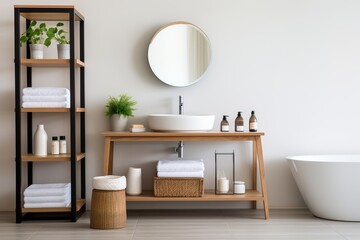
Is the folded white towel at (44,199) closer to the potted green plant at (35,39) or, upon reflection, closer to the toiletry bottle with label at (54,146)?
the toiletry bottle with label at (54,146)

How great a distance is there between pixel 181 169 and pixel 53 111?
108cm

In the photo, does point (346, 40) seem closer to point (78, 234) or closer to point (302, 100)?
point (302, 100)

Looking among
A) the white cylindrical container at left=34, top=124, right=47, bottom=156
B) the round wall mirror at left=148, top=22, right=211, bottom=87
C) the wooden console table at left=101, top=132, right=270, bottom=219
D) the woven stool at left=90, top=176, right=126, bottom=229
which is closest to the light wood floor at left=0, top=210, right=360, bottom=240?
the woven stool at left=90, top=176, right=126, bottom=229

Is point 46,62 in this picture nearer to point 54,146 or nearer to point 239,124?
point 54,146

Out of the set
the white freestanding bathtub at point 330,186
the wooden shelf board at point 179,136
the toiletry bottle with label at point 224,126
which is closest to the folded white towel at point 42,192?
the wooden shelf board at point 179,136

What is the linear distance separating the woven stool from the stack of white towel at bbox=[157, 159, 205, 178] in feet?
1.48

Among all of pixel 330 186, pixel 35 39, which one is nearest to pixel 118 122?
pixel 35 39

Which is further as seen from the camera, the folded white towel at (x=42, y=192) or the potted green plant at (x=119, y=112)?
the potted green plant at (x=119, y=112)

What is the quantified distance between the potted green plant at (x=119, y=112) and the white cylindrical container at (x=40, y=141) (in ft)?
1.75

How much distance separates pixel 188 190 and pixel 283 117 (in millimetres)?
1087

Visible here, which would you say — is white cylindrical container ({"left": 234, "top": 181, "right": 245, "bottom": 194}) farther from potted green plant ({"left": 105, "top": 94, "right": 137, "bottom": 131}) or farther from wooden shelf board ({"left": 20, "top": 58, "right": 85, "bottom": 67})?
wooden shelf board ({"left": 20, "top": 58, "right": 85, "bottom": 67})

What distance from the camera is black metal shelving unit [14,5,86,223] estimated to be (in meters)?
4.10

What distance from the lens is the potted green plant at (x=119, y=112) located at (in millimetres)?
4402

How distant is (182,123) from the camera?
4.16 meters
